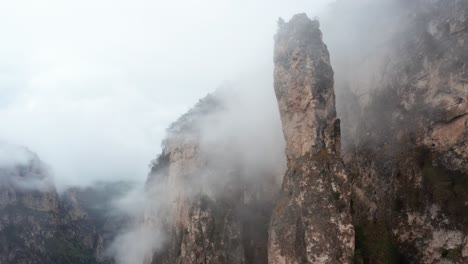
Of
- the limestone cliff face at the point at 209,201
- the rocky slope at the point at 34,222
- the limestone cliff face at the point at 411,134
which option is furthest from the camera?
the rocky slope at the point at 34,222

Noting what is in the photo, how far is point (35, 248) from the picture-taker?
157 m

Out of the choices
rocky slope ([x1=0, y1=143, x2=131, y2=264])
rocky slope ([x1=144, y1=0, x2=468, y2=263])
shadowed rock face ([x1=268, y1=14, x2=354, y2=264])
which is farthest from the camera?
rocky slope ([x1=0, y1=143, x2=131, y2=264])

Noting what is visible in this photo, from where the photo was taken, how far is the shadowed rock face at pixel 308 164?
37469mm

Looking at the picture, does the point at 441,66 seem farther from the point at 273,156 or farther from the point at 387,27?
the point at 273,156

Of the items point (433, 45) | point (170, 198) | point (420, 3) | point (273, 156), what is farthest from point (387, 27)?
point (170, 198)

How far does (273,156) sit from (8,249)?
126 m

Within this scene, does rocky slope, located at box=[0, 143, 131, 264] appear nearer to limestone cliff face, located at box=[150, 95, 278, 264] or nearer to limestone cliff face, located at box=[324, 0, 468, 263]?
limestone cliff face, located at box=[150, 95, 278, 264]

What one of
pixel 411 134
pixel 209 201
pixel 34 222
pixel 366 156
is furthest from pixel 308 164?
pixel 34 222

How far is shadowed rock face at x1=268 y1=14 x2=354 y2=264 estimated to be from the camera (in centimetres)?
3747

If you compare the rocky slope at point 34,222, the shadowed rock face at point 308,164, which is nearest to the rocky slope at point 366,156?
the shadowed rock face at point 308,164

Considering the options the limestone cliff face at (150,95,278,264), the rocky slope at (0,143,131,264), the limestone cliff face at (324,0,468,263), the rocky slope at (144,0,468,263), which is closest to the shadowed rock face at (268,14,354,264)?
the rocky slope at (144,0,468,263)

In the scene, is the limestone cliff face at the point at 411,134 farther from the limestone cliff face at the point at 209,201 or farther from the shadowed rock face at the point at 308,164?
the limestone cliff face at the point at 209,201

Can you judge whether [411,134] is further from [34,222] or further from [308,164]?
[34,222]

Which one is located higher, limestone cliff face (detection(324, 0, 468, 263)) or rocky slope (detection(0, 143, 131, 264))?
rocky slope (detection(0, 143, 131, 264))
